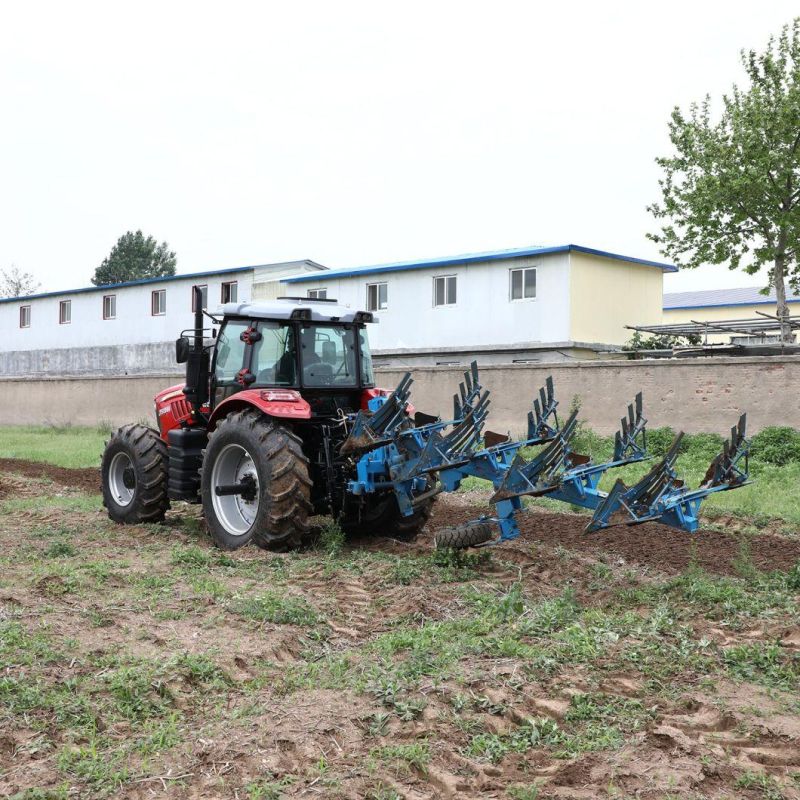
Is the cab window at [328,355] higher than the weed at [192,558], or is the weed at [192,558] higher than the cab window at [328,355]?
the cab window at [328,355]

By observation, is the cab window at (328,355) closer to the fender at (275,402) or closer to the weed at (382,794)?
the fender at (275,402)

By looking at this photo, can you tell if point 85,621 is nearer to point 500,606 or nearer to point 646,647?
point 500,606

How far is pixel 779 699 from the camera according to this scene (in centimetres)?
495

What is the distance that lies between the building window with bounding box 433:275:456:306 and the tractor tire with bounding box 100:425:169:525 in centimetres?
1865

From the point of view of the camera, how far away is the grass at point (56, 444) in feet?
61.9

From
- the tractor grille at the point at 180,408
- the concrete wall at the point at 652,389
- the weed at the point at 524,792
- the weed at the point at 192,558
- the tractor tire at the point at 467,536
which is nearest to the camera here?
the weed at the point at 524,792

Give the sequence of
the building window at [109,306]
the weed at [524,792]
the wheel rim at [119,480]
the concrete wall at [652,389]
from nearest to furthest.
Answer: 1. the weed at [524,792]
2. the wheel rim at [119,480]
3. the concrete wall at [652,389]
4. the building window at [109,306]

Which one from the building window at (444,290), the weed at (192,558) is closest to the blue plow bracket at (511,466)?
the weed at (192,558)

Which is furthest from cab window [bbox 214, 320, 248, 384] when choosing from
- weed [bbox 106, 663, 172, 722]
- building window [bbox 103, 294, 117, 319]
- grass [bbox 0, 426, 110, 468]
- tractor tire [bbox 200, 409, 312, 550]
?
building window [bbox 103, 294, 117, 319]

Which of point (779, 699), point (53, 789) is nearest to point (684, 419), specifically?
point (779, 699)

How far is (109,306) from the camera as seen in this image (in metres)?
37.5

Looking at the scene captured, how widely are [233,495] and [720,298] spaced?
40.1 m

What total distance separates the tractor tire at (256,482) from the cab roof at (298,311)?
969 mm

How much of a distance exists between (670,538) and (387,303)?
2060 cm
